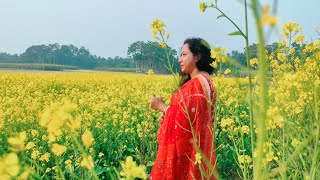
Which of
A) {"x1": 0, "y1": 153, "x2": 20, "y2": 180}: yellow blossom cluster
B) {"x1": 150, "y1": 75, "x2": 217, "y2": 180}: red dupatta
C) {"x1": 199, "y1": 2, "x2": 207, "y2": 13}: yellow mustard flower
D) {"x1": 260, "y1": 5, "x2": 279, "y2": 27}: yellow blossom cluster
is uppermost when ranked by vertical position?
{"x1": 199, "y1": 2, "x2": 207, "y2": 13}: yellow mustard flower

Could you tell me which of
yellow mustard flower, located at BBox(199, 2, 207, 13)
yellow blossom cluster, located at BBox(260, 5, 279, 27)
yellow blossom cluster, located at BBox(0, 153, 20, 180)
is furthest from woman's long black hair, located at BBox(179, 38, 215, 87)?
yellow blossom cluster, located at BBox(260, 5, 279, 27)

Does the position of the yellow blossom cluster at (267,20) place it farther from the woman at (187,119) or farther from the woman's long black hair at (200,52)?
the woman's long black hair at (200,52)

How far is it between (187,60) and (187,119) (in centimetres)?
34

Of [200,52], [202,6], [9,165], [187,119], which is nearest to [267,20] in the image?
[9,165]

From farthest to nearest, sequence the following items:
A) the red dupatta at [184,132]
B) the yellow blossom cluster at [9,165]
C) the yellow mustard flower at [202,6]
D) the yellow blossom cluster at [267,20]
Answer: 1. the red dupatta at [184,132]
2. the yellow mustard flower at [202,6]
3. the yellow blossom cluster at [9,165]
4. the yellow blossom cluster at [267,20]

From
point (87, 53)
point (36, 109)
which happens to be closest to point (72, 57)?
point (87, 53)

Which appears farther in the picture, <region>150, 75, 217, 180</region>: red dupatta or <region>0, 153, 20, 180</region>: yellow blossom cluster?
<region>150, 75, 217, 180</region>: red dupatta

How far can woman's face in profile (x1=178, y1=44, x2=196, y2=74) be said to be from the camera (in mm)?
2729

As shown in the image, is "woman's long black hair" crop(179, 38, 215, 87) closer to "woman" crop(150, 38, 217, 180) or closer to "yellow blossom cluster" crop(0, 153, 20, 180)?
"woman" crop(150, 38, 217, 180)

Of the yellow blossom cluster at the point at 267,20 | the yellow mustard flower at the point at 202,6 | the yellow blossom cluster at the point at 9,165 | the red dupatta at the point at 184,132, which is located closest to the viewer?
the yellow blossom cluster at the point at 267,20

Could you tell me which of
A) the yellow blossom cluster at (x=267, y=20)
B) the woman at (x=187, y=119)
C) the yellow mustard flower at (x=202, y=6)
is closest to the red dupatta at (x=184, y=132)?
the woman at (x=187, y=119)

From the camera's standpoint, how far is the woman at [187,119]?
8.73 ft

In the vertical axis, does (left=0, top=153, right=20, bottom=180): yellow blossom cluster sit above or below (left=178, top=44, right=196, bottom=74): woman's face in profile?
below

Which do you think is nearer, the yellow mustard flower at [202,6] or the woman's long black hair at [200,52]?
the yellow mustard flower at [202,6]
